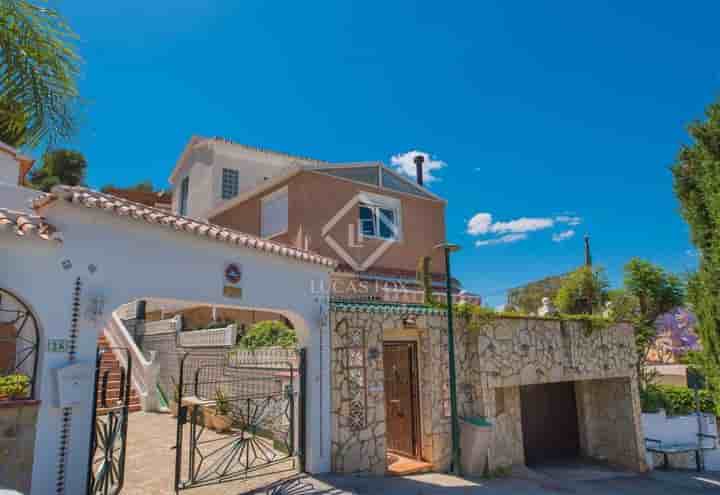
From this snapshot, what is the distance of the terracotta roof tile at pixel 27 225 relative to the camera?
5.44 meters

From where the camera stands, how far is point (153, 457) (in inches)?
379

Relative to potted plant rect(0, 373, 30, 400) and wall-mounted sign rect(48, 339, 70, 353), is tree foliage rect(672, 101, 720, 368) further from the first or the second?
potted plant rect(0, 373, 30, 400)

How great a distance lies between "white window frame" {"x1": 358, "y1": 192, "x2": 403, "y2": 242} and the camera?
17.3 metres

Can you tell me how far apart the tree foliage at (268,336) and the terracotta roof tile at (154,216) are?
120 inches

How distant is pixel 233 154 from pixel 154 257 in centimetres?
1512

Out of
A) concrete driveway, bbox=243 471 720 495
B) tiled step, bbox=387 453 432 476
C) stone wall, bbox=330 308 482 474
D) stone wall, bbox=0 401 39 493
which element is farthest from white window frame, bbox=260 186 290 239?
stone wall, bbox=0 401 39 493

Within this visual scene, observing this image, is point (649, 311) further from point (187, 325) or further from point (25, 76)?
point (25, 76)

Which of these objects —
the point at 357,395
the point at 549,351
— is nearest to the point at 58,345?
the point at 357,395

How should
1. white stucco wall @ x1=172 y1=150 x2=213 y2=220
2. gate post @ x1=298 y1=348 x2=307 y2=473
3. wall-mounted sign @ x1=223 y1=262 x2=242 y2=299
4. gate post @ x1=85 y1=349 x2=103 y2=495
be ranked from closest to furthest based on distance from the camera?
gate post @ x1=85 y1=349 x2=103 y2=495 → wall-mounted sign @ x1=223 y1=262 x2=242 y2=299 → gate post @ x1=298 y1=348 x2=307 y2=473 → white stucco wall @ x1=172 y1=150 x2=213 y2=220

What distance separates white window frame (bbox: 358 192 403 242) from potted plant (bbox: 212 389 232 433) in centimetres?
750

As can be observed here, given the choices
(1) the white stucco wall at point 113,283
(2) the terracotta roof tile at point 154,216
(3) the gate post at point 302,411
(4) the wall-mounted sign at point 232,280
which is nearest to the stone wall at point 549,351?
(3) the gate post at point 302,411

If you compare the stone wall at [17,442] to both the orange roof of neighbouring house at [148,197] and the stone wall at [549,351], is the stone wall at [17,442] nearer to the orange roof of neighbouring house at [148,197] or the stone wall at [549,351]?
the stone wall at [549,351]

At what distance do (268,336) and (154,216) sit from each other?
5833mm

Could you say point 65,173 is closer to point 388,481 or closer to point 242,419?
point 242,419
